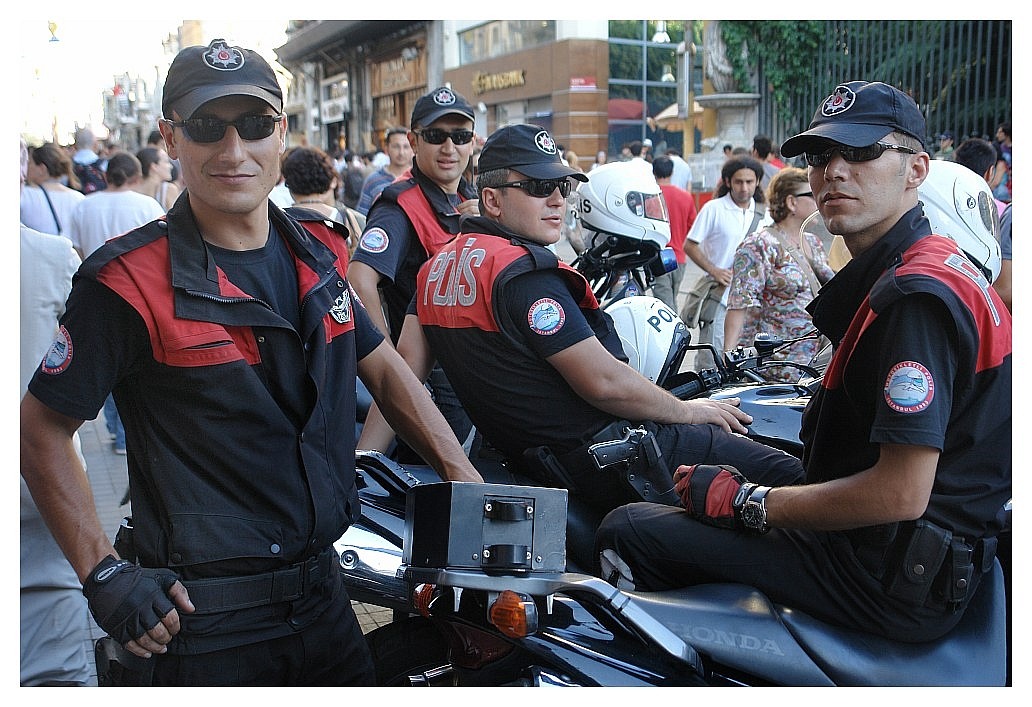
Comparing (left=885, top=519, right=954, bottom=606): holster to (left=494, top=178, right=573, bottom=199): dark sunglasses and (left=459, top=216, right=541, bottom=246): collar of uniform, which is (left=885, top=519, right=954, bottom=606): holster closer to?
(left=459, top=216, right=541, bottom=246): collar of uniform

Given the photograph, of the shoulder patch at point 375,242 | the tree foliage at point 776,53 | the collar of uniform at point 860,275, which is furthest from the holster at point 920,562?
the tree foliage at point 776,53

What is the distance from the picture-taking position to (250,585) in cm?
212

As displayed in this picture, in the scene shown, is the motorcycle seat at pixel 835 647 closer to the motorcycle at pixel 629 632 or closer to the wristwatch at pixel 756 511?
the motorcycle at pixel 629 632

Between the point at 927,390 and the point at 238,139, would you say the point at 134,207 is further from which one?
the point at 927,390

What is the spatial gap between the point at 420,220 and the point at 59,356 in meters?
2.73

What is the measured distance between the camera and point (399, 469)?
3.19 metres

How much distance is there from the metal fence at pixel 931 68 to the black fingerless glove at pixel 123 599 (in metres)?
Answer: 13.2

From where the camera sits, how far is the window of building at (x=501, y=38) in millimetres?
30438

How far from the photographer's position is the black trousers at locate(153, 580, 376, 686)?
2.12m

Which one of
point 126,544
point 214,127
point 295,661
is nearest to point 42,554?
point 126,544

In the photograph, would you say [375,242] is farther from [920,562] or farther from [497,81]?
[497,81]

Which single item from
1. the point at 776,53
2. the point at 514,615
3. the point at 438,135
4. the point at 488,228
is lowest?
the point at 514,615
